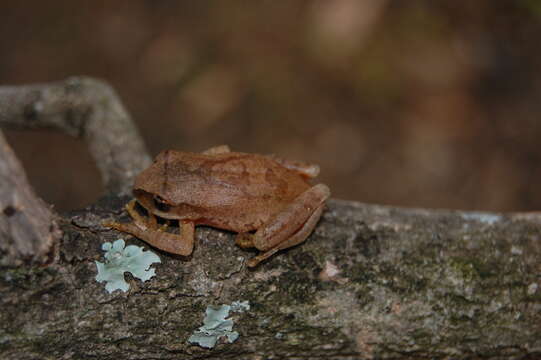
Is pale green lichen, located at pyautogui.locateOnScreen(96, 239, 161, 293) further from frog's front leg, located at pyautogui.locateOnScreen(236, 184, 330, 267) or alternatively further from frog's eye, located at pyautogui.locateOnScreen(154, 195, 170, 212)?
frog's front leg, located at pyautogui.locateOnScreen(236, 184, 330, 267)

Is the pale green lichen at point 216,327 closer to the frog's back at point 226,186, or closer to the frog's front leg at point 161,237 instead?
the frog's front leg at point 161,237

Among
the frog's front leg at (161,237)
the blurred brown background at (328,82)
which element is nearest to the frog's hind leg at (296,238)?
the frog's front leg at (161,237)

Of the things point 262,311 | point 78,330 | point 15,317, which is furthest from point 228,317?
point 15,317

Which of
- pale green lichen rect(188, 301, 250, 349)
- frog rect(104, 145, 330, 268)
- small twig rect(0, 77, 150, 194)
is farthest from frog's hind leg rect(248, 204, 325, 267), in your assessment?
small twig rect(0, 77, 150, 194)

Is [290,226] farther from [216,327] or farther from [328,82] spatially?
[328,82]

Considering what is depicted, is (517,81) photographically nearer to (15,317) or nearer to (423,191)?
(423,191)
